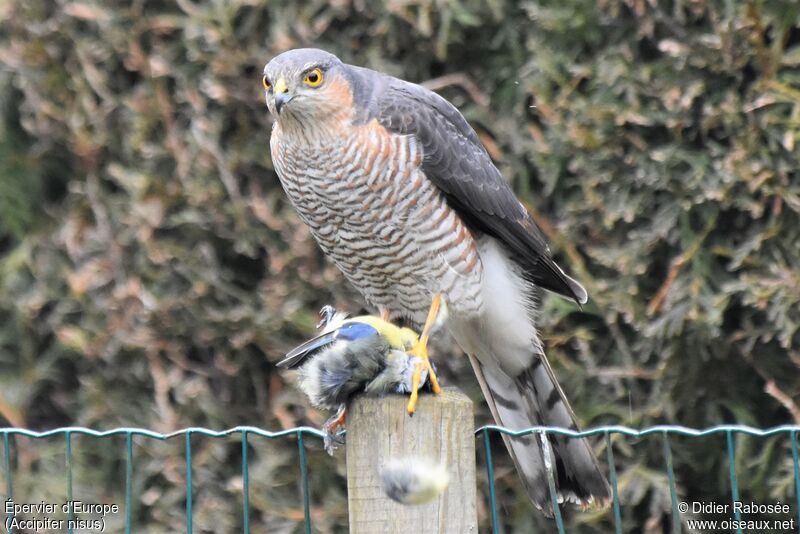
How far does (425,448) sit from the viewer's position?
2.12 metres

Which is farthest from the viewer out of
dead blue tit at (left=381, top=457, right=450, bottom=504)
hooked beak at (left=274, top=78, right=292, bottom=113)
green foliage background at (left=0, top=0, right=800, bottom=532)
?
green foliage background at (left=0, top=0, right=800, bottom=532)

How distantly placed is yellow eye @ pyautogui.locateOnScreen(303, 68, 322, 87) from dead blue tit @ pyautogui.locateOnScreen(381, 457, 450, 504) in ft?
4.80

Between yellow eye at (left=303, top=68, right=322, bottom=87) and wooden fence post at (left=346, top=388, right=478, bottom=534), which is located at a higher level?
yellow eye at (left=303, top=68, right=322, bottom=87)

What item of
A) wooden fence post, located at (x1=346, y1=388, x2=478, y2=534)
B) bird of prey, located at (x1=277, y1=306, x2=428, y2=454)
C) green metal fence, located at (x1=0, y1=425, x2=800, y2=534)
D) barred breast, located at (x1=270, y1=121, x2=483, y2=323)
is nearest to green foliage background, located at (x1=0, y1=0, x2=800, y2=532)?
barred breast, located at (x1=270, y1=121, x2=483, y2=323)

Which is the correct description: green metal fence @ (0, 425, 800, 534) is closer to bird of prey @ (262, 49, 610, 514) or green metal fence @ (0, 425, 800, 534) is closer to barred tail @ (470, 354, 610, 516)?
barred tail @ (470, 354, 610, 516)

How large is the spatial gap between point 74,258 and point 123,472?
862 millimetres

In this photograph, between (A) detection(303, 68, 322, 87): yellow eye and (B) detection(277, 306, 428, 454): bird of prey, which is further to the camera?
(A) detection(303, 68, 322, 87): yellow eye

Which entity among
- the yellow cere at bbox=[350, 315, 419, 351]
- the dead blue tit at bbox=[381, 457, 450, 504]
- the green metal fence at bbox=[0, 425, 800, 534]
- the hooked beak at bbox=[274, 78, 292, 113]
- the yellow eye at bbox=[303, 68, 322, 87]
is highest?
the yellow eye at bbox=[303, 68, 322, 87]

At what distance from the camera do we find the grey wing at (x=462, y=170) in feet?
10.8

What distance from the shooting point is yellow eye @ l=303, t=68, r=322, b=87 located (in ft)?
10.5

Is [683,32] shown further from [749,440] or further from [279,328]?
[279,328]

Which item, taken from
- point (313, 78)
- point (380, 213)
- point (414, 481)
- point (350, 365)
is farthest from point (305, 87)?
point (414, 481)

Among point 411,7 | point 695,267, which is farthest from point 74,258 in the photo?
point 695,267

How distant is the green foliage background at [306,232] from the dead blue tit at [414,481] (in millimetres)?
1640
